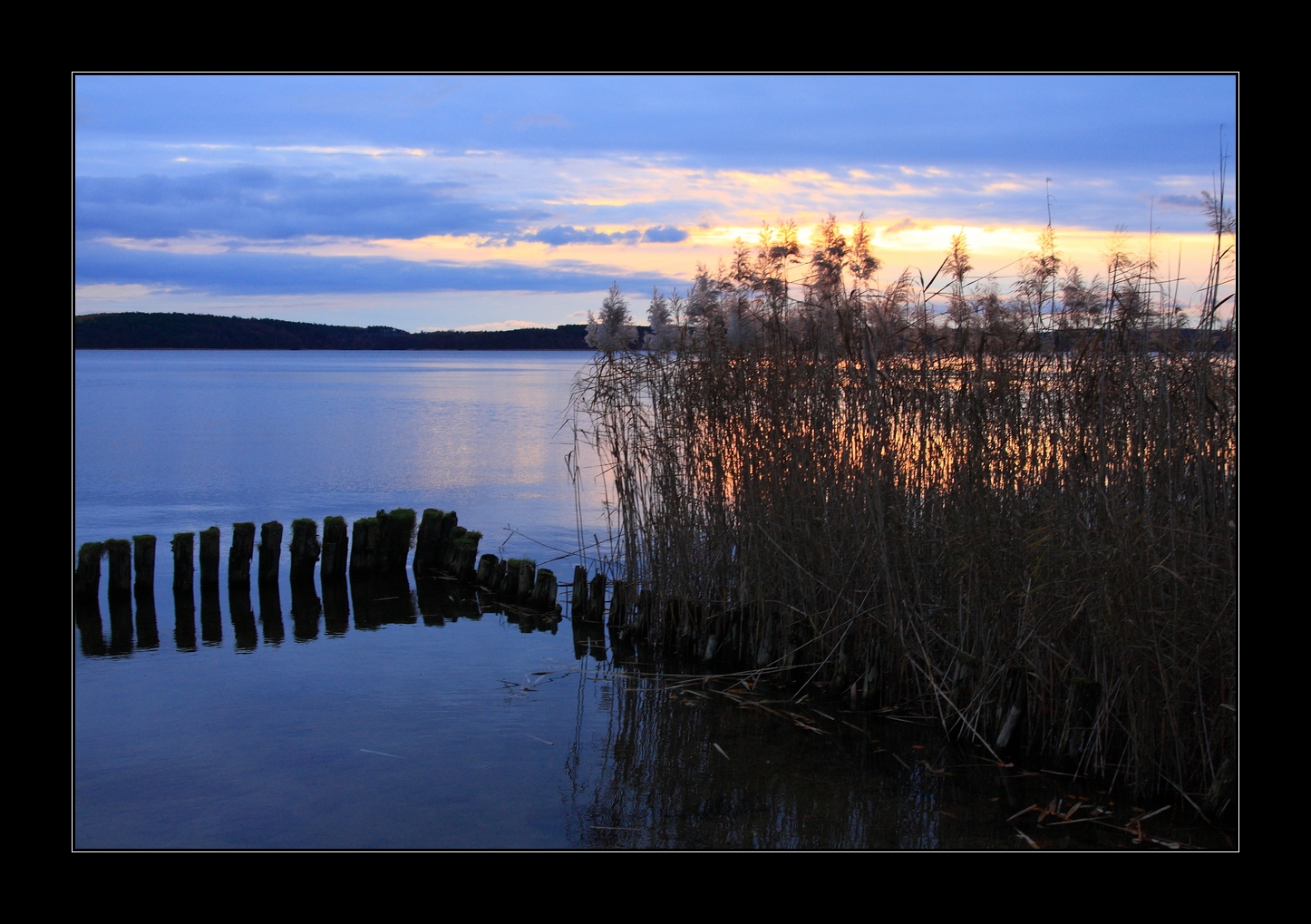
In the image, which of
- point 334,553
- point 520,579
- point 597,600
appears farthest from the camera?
point 334,553

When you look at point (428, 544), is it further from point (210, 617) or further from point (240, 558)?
point (210, 617)

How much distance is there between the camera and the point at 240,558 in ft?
30.6

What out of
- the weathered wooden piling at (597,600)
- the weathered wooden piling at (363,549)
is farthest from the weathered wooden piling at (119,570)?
the weathered wooden piling at (597,600)

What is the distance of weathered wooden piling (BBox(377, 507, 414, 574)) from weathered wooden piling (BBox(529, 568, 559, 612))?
7.17 feet

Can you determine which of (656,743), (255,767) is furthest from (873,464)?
(255,767)

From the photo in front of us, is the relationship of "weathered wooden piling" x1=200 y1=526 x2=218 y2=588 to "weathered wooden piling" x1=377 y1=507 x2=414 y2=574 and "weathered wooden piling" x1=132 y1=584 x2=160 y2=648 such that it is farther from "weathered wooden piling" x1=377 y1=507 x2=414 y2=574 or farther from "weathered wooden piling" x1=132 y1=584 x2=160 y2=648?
"weathered wooden piling" x1=377 y1=507 x2=414 y2=574

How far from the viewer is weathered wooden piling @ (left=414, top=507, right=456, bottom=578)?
34.1ft

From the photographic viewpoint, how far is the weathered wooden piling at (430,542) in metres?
10.4

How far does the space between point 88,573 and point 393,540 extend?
A: 2901mm

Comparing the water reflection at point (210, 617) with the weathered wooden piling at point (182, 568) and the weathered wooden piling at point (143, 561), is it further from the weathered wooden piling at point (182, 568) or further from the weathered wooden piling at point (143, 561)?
the weathered wooden piling at point (143, 561)

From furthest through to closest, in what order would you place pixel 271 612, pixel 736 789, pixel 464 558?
pixel 464 558, pixel 271 612, pixel 736 789

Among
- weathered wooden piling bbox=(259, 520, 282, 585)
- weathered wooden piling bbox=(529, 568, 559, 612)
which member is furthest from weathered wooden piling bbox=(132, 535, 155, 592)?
weathered wooden piling bbox=(529, 568, 559, 612)

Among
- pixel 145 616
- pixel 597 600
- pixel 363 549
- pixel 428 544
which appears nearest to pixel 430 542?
pixel 428 544
